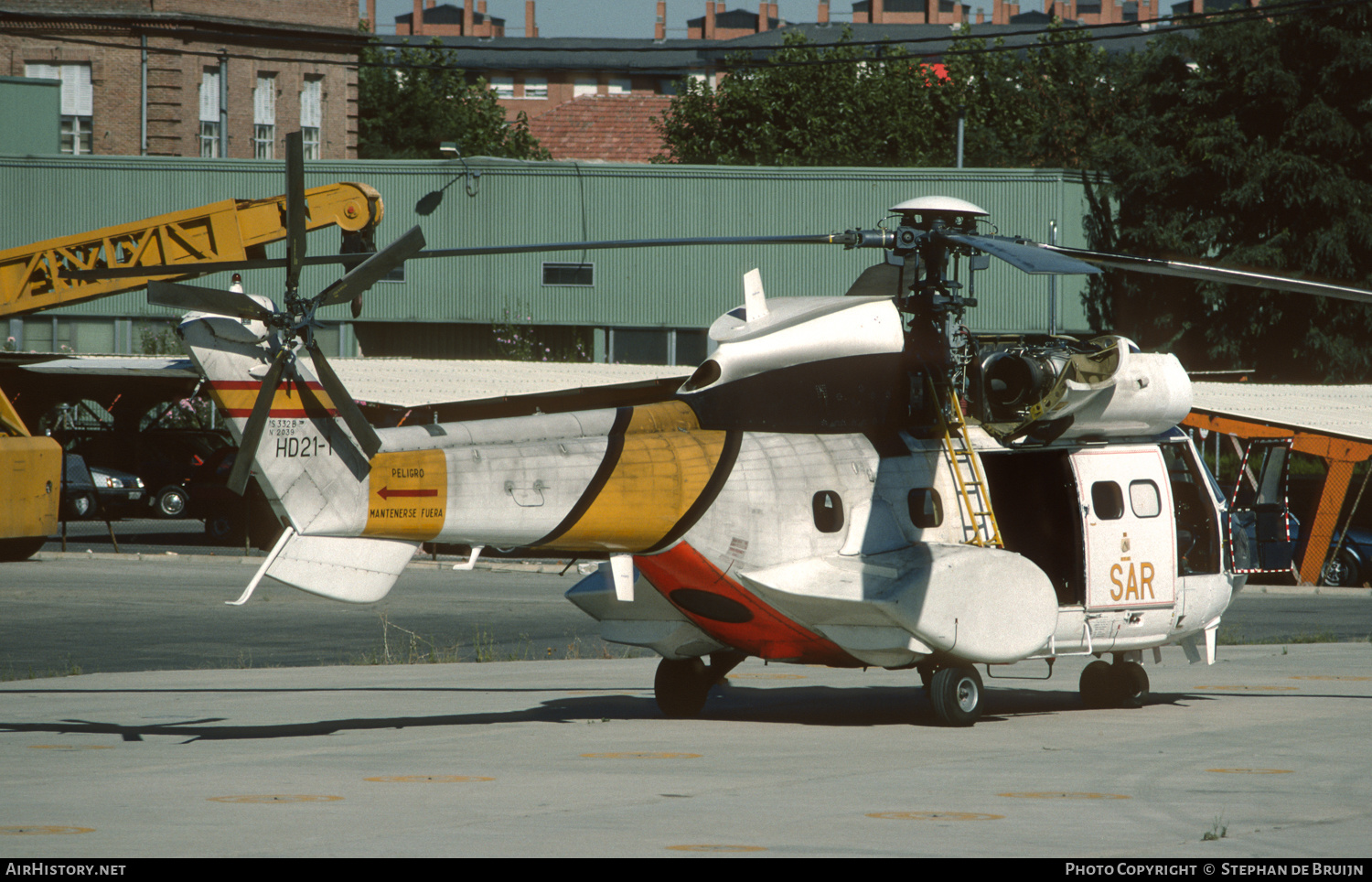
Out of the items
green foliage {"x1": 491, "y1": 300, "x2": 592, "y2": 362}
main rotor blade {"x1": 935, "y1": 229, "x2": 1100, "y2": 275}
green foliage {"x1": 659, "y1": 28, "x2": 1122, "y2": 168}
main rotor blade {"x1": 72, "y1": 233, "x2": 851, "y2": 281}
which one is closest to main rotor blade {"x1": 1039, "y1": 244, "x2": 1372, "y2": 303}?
main rotor blade {"x1": 935, "y1": 229, "x2": 1100, "y2": 275}

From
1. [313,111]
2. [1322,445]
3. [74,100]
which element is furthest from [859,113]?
[1322,445]

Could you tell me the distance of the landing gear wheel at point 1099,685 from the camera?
15617 millimetres

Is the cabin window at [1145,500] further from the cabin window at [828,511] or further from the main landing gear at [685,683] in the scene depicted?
the main landing gear at [685,683]

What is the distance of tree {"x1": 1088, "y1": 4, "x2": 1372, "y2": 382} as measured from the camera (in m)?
47.2

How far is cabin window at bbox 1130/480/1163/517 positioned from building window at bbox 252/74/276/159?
157ft

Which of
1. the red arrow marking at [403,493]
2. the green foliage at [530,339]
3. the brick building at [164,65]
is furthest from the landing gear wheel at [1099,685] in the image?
the brick building at [164,65]

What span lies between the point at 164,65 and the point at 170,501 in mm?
21736

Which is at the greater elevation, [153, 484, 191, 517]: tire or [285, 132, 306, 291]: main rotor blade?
[285, 132, 306, 291]: main rotor blade

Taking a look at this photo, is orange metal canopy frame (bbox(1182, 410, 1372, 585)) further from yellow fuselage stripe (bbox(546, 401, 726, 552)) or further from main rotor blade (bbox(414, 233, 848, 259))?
main rotor blade (bbox(414, 233, 848, 259))

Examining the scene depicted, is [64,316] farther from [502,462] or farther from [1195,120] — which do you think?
[502,462]

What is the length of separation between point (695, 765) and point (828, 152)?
63624 mm

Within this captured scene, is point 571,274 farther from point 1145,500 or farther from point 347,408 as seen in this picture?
point 347,408

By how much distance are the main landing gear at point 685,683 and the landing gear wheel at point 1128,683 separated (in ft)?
12.4

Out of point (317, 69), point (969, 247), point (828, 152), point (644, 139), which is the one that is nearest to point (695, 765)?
point (969, 247)
